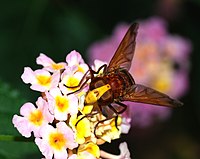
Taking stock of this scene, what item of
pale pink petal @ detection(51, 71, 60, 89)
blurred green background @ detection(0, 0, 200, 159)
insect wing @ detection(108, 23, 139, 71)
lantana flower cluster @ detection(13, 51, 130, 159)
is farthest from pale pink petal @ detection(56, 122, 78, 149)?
blurred green background @ detection(0, 0, 200, 159)

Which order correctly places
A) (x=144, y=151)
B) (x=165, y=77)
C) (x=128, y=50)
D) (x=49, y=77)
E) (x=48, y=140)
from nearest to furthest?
1. (x=48, y=140)
2. (x=49, y=77)
3. (x=128, y=50)
4. (x=165, y=77)
5. (x=144, y=151)

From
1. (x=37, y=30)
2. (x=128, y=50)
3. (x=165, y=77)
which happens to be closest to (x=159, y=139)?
(x=165, y=77)

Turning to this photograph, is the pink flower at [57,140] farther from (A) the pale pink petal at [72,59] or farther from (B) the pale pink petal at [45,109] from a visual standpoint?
(A) the pale pink petal at [72,59]

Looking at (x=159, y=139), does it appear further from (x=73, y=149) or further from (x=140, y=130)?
(x=73, y=149)

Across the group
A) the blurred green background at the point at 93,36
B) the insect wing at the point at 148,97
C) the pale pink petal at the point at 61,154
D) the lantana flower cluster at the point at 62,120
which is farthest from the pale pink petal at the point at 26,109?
the blurred green background at the point at 93,36

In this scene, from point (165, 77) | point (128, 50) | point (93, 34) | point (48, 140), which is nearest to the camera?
point (48, 140)

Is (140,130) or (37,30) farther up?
(37,30)

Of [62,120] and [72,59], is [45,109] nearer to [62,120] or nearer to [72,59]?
[62,120]

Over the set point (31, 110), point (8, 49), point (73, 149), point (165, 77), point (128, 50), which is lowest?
point (73, 149)
